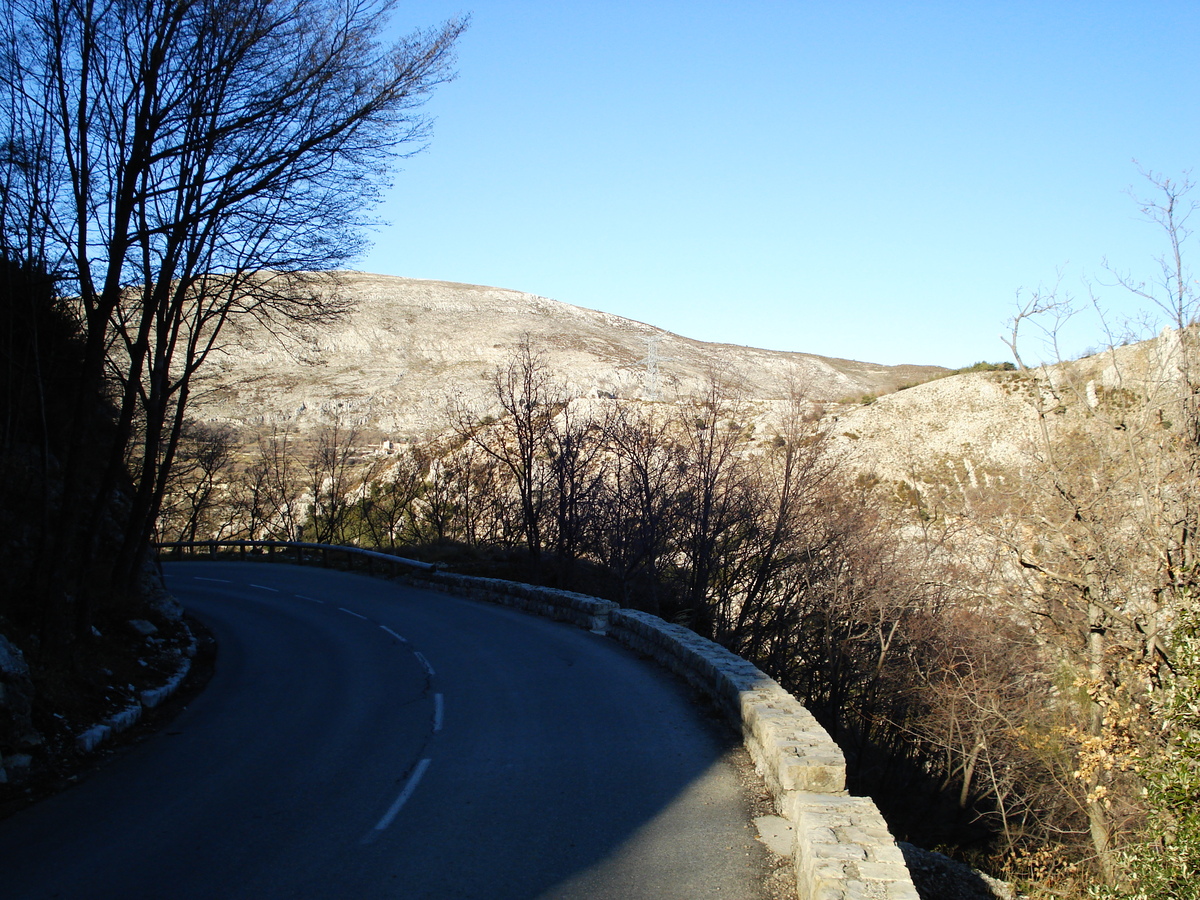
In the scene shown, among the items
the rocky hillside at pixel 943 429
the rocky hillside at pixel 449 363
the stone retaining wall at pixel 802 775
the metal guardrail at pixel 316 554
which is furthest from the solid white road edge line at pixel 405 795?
the rocky hillside at pixel 449 363

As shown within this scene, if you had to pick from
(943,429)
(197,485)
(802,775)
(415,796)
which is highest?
(943,429)

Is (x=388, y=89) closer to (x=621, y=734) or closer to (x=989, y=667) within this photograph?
(x=621, y=734)

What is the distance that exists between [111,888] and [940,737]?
2048 centimetres

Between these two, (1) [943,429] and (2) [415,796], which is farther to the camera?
(1) [943,429]

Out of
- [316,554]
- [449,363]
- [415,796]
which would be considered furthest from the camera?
[449,363]

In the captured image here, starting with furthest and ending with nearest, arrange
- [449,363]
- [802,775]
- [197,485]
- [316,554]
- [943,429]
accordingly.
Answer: [449,363], [197,485], [943,429], [316,554], [802,775]

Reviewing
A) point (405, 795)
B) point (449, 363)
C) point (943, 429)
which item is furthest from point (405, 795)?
point (449, 363)

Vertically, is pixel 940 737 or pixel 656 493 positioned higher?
pixel 656 493

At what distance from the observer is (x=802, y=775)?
6.43 metres

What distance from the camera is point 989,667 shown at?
21.0 metres

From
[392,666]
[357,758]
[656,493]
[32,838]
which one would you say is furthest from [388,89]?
[656,493]

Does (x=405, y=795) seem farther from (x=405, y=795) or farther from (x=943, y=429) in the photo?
(x=943, y=429)

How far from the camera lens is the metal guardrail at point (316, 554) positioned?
2444cm

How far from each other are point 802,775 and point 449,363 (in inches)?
3044
